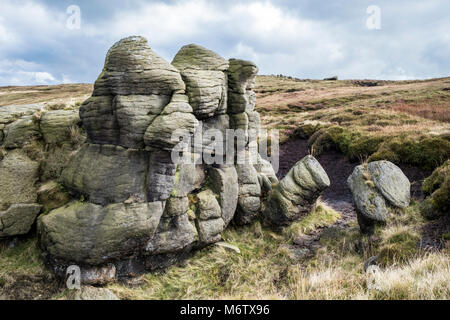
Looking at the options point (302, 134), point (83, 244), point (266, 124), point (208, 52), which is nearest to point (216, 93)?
point (208, 52)

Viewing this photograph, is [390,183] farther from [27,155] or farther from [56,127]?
[27,155]

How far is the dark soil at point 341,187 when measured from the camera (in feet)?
41.0

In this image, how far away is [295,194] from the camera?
15828mm

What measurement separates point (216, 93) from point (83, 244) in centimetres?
808

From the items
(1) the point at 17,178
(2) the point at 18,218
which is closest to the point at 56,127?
(1) the point at 17,178

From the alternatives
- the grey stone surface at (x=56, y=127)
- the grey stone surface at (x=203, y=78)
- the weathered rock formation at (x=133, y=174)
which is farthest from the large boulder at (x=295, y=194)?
the grey stone surface at (x=56, y=127)

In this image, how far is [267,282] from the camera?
11281 mm

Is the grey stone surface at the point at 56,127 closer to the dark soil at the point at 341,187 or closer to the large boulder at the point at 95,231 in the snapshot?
the large boulder at the point at 95,231

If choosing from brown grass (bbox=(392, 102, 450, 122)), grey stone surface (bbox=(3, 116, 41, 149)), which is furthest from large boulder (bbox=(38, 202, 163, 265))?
brown grass (bbox=(392, 102, 450, 122))

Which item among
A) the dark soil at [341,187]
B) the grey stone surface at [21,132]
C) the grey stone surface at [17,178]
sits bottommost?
the dark soil at [341,187]

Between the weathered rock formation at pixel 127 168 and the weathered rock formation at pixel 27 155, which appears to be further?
the weathered rock formation at pixel 27 155

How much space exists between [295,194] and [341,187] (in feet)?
34.3

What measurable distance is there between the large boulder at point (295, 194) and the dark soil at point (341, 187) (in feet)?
4.72
